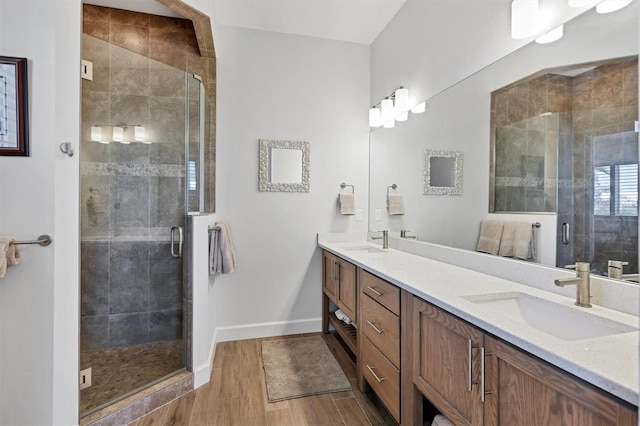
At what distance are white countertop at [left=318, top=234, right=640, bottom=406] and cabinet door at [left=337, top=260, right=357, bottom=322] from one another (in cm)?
27

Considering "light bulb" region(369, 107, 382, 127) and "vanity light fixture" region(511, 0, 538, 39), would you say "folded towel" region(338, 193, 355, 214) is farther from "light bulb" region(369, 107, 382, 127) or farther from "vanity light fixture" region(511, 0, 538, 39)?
"vanity light fixture" region(511, 0, 538, 39)

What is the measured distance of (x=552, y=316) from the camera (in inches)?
44.3

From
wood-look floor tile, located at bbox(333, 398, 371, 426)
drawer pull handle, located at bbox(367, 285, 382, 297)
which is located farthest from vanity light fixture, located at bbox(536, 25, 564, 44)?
wood-look floor tile, located at bbox(333, 398, 371, 426)

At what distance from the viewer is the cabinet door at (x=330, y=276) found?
8.03ft

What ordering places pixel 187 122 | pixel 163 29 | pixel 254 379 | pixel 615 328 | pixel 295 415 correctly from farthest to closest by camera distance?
pixel 163 29, pixel 187 122, pixel 254 379, pixel 295 415, pixel 615 328

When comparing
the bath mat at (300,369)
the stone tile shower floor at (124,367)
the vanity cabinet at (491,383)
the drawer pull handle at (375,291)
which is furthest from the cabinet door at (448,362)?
the stone tile shower floor at (124,367)

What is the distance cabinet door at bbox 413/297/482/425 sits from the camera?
997 mm

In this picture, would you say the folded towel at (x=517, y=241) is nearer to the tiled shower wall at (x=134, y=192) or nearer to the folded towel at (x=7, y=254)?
the tiled shower wall at (x=134, y=192)

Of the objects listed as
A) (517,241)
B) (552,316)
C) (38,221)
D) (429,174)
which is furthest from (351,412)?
(38,221)

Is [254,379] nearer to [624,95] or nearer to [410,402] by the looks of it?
[410,402]

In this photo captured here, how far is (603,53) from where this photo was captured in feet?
3.65

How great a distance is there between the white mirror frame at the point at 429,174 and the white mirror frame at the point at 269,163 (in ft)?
3.57

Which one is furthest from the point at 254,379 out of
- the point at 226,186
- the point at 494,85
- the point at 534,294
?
the point at 494,85

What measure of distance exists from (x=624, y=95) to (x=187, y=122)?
2.37m
